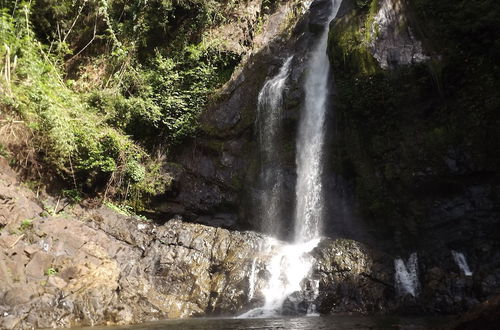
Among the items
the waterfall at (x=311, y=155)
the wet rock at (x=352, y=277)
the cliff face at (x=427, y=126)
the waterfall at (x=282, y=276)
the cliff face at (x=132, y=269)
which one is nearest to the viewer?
the cliff face at (x=132, y=269)

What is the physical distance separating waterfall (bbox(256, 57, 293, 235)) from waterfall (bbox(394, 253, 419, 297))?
3.99 meters

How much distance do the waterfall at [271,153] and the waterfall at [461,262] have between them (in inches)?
198

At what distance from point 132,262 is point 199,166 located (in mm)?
4295

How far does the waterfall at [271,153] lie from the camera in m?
12.8

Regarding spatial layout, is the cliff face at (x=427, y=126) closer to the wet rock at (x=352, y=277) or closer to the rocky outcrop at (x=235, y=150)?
the wet rock at (x=352, y=277)

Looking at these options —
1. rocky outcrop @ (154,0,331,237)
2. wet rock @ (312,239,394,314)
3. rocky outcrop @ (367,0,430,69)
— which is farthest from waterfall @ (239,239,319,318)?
rocky outcrop @ (367,0,430,69)

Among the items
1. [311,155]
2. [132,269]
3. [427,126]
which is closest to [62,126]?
[132,269]

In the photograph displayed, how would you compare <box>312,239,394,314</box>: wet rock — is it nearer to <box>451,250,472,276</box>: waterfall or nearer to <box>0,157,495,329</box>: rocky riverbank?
<box>0,157,495,329</box>: rocky riverbank

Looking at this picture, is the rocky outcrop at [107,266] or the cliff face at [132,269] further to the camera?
the cliff face at [132,269]

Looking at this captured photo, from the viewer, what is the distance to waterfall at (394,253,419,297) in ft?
31.1

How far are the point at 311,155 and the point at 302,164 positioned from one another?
41cm

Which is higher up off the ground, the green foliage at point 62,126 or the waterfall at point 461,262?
the green foliage at point 62,126

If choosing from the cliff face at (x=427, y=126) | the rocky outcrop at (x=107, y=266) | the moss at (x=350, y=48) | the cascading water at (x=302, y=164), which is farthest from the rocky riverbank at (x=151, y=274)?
the moss at (x=350, y=48)

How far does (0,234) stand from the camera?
9242 millimetres
